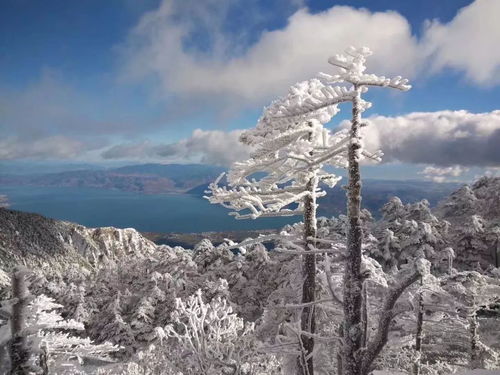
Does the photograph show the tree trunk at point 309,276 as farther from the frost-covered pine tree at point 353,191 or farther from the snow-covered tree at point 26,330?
the snow-covered tree at point 26,330

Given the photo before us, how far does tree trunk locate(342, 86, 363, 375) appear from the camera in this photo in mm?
6199

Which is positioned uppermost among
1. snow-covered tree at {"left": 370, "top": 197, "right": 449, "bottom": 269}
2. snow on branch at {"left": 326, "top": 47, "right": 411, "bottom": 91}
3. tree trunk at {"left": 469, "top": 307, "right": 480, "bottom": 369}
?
snow on branch at {"left": 326, "top": 47, "right": 411, "bottom": 91}

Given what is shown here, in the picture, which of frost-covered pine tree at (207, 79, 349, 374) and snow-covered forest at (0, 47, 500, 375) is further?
frost-covered pine tree at (207, 79, 349, 374)

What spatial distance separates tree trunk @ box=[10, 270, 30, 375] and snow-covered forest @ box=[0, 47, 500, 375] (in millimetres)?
28

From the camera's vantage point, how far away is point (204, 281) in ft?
103

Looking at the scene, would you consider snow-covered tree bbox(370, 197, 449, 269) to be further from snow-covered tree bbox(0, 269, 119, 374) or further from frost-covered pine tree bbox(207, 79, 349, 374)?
snow-covered tree bbox(0, 269, 119, 374)

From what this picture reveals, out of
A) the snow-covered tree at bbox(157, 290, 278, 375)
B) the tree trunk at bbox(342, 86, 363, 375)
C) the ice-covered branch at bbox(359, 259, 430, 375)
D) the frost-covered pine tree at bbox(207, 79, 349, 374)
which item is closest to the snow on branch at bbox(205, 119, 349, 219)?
the frost-covered pine tree at bbox(207, 79, 349, 374)

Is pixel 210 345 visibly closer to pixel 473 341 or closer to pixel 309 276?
pixel 309 276

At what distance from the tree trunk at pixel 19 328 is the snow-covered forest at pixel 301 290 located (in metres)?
0.03

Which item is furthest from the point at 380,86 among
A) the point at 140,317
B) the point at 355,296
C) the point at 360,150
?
the point at 140,317

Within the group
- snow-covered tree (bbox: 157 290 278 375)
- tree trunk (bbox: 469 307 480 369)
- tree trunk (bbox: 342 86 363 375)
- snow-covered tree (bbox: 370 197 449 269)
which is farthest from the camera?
snow-covered tree (bbox: 370 197 449 269)

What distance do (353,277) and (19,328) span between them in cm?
786

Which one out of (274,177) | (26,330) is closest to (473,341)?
(274,177)

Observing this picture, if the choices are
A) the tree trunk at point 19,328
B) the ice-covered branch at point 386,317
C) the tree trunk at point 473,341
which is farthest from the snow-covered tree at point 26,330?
the tree trunk at point 473,341
